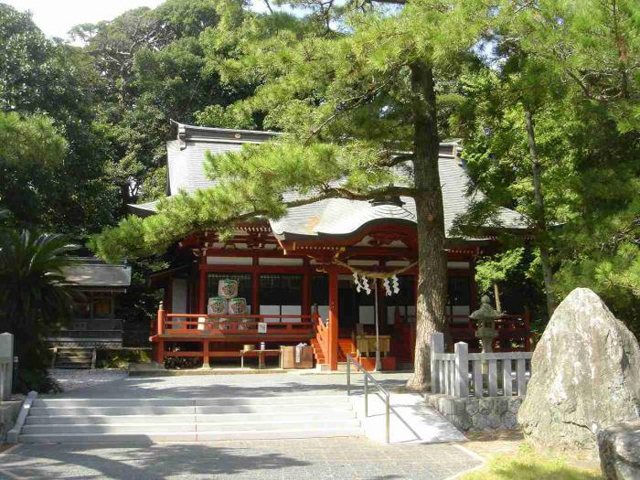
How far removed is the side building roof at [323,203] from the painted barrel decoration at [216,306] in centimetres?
293

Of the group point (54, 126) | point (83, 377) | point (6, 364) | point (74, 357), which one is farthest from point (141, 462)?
point (54, 126)

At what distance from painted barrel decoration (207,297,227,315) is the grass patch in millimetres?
10725

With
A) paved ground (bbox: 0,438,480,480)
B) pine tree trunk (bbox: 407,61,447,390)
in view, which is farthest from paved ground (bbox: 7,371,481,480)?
pine tree trunk (bbox: 407,61,447,390)

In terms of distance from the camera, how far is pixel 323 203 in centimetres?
1886

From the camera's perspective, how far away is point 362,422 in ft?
32.0

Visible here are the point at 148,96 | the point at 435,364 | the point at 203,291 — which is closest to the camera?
the point at 435,364

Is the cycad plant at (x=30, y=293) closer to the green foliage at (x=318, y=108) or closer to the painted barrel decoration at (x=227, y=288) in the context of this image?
the green foliage at (x=318, y=108)

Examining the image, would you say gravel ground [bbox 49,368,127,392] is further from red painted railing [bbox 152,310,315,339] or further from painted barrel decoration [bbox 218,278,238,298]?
painted barrel decoration [bbox 218,278,238,298]

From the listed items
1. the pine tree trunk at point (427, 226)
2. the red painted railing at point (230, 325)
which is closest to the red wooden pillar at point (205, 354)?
the red painted railing at point (230, 325)

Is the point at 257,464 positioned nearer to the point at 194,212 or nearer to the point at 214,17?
the point at 194,212

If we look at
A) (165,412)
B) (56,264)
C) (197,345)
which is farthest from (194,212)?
(197,345)

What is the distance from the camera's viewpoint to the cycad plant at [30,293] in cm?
1170

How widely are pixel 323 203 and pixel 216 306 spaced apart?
4.37 metres

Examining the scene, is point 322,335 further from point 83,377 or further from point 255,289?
point 83,377
